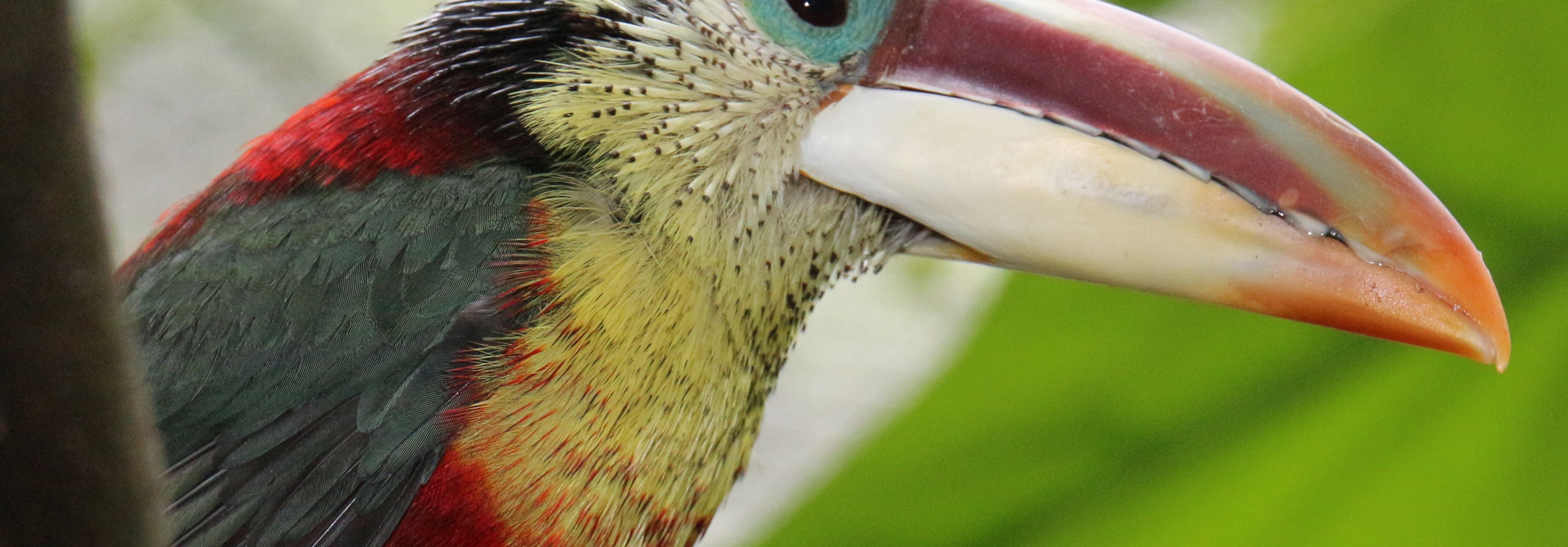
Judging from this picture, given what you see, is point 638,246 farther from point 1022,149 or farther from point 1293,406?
point 1293,406

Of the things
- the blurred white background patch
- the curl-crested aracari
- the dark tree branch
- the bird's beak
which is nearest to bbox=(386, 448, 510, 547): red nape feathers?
the curl-crested aracari

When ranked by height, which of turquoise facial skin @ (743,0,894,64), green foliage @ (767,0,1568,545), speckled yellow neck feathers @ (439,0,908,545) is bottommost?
green foliage @ (767,0,1568,545)

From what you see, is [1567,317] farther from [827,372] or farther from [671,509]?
[827,372]

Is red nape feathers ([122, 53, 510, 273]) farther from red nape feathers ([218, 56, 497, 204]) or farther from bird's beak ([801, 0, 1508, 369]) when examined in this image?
bird's beak ([801, 0, 1508, 369])

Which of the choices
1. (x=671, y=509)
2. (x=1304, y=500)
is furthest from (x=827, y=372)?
(x=671, y=509)

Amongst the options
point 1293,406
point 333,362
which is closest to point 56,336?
point 333,362

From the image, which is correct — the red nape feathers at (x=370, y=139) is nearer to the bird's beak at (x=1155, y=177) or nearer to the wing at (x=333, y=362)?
the wing at (x=333, y=362)
